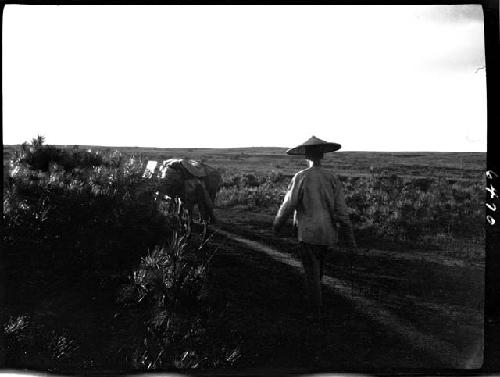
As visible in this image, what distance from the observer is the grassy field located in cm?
382

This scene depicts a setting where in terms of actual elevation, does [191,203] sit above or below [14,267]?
above

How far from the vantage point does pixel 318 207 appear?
12.9 ft

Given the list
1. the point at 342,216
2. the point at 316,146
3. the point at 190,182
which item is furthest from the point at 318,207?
the point at 190,182

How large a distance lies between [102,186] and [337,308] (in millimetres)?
Result: 2187

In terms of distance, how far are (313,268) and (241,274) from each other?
57 centimetres

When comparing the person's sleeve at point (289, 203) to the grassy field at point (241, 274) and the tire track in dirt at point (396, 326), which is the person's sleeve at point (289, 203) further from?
the tire track in dirt at point (396, 326)

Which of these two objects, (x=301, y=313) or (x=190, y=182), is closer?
(x=301, y=313)

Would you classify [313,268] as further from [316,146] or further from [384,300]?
[316,146]

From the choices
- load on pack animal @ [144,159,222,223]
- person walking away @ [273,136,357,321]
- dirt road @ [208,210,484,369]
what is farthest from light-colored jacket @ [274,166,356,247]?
load on pack animal @ [144,159,222,223]

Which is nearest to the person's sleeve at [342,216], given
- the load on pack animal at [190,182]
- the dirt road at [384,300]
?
the dirt road at [384,300]

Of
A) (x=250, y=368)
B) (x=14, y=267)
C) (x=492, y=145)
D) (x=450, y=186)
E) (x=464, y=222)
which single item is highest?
(x=492, y=145)

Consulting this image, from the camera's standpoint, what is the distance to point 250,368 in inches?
149

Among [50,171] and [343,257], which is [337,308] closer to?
[343,257]

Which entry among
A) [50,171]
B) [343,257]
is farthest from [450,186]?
[50,171]
